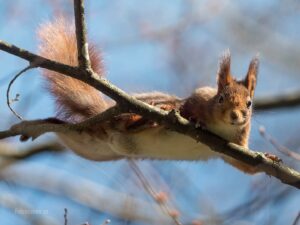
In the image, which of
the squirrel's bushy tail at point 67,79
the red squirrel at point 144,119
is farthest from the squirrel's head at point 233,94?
the squirrel's bushy tail at point 67,79

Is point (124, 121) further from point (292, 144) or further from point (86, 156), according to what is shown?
point (292, 144)

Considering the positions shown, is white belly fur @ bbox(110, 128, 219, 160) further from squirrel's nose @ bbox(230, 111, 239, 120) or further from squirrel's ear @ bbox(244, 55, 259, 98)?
squirrel's ear @ bbox(244, 55, 259, 98)

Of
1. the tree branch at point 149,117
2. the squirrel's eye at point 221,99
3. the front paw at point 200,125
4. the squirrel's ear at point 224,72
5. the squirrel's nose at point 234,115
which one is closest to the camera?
the tree branch at point 149,117

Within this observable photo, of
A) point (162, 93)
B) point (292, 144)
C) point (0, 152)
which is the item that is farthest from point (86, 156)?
point (0, 152)

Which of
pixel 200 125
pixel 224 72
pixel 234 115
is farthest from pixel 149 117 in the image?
pixel 224 72

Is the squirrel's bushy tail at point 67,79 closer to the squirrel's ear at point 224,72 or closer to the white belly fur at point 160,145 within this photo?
the white belly fur at point 160,145

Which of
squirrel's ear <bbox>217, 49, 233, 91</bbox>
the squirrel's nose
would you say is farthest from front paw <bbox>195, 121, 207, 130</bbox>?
squirrel's ear <bbox>217, 49, 233, 91</bbox>

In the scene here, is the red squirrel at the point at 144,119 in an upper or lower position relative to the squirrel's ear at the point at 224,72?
lower

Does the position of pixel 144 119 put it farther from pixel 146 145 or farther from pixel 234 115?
pixel 234 115
